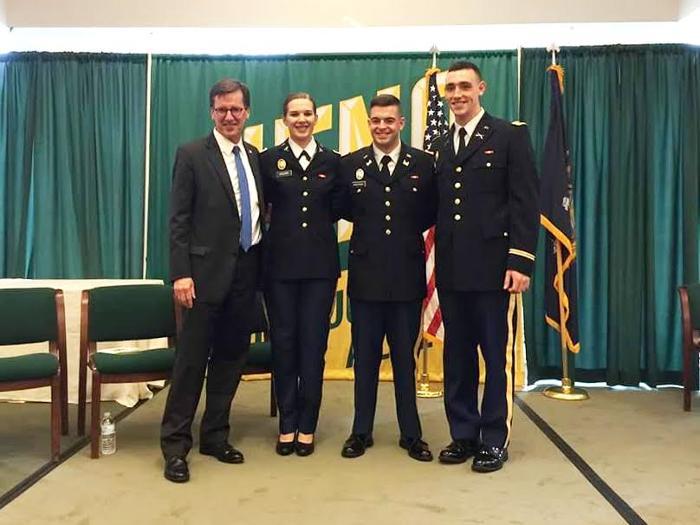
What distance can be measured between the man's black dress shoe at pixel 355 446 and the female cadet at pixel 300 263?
0.16 meters

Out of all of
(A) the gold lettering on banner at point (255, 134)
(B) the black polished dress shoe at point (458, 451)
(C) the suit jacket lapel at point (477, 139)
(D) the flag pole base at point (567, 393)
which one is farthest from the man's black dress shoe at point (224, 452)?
(A) the gold lettering on banner at point (255, 134)

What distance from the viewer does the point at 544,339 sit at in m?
4.66

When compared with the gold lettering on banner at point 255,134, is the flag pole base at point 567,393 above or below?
below

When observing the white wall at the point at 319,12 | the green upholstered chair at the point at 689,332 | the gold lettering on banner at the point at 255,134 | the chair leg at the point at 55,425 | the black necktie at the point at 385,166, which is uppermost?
the white wall at the point at 319,12

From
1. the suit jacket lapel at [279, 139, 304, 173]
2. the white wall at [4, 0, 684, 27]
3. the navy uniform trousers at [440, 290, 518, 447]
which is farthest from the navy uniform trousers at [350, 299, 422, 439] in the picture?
the white wall at [4, 0, 684, 27]

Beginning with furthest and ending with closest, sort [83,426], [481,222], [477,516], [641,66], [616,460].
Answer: [641,66] → [83,426] → [616,460] → [481,222] → [477,516]

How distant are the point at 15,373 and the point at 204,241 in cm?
100

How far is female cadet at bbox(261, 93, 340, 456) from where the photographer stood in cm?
288

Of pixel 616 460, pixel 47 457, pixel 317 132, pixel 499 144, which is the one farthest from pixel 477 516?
pixel 317 132

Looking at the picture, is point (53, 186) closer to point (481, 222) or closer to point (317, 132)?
point (317, 132)

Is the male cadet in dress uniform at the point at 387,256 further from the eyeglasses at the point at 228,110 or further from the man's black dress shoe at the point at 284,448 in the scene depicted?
the eyeglasses at the point at 228,110

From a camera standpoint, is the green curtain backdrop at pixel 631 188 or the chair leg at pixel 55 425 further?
the green curtain backdrop at pixel 631 188

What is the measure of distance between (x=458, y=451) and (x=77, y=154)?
3.39m

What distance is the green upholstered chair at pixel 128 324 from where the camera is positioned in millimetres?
3104
